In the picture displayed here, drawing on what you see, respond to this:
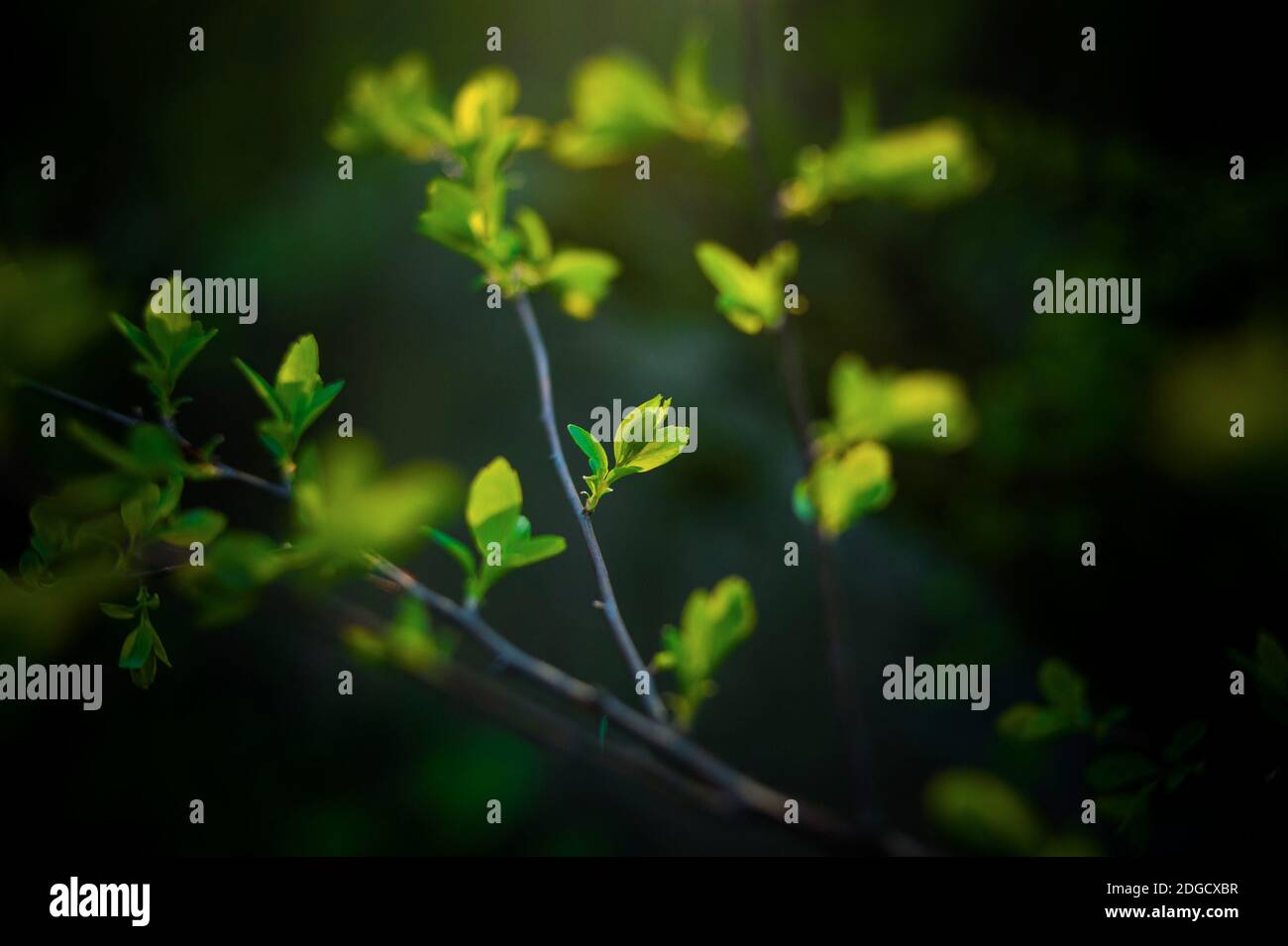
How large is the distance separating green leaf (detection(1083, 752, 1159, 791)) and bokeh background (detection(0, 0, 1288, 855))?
59 cm

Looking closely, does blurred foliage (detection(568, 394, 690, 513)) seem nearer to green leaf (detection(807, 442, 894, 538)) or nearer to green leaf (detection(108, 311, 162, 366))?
green leaf (detection(807, 442, 894, 538))

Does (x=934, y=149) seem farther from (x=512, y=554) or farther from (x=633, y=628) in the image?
(x=633, y=628)

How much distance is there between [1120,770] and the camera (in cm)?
48

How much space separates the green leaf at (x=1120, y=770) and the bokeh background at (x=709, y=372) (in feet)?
1.92

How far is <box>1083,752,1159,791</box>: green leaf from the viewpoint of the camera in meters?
0.48

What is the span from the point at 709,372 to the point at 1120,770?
1031mm

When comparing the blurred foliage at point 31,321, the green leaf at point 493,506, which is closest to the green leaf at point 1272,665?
the green leaf at point 493,506

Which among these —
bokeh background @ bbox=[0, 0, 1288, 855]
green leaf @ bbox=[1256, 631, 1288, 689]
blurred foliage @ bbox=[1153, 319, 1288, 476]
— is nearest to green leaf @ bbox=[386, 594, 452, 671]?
green leaf @ bbox=[1256, 631, 1288, 689]

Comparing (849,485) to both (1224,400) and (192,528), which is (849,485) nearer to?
(192,528)

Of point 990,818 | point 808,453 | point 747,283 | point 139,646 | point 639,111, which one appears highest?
point 639,111

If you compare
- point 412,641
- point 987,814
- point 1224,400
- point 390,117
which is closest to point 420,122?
point 390,117
